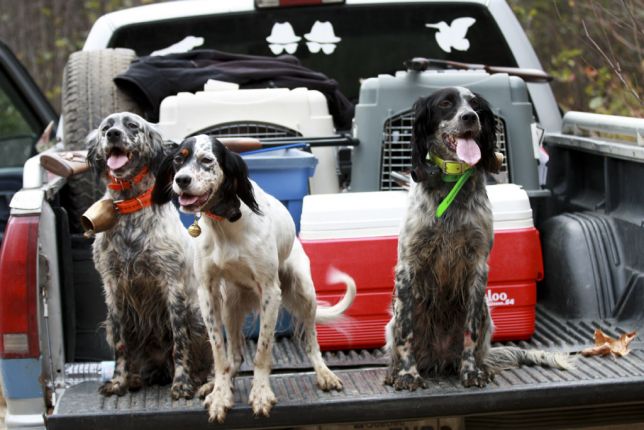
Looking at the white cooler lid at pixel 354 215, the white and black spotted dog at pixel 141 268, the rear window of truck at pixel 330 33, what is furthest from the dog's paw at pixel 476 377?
the rear window of truck at pixel 330 33

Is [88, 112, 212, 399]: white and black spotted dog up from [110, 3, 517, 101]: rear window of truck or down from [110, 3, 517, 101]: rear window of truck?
down

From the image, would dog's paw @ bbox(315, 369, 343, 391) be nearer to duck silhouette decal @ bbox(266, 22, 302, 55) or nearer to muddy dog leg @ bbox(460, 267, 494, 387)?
muddy dog leg @ bbox(460, 267, 494, 387)

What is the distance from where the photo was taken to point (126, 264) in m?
3.77

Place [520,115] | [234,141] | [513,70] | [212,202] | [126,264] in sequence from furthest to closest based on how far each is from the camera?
1. [513,70]
2. [520,115]
3. [234,141]
4. [126,264]
5. [212,202]

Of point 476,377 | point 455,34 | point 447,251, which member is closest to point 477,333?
point 476,377

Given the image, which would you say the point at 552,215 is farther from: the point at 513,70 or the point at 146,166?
the point at 146,166

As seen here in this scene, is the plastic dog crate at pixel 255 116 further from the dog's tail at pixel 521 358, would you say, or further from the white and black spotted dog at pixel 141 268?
the dog's tail at pixel 521 358

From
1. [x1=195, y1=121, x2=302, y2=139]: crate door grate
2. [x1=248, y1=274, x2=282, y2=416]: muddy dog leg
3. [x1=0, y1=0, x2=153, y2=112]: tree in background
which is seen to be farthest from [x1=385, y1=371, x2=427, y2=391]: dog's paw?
[x1=0, y1=0, x2=153, y2=112]: tree in background

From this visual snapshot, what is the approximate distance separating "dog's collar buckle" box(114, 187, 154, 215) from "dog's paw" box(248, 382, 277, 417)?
74cm

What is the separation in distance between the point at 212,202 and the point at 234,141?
29.9 inches

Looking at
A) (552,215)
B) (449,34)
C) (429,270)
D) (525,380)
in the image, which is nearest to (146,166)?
(429,270)

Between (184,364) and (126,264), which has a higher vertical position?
(126,264)

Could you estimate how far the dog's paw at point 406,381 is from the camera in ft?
12.0

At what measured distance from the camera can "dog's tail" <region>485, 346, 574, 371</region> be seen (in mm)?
3834
